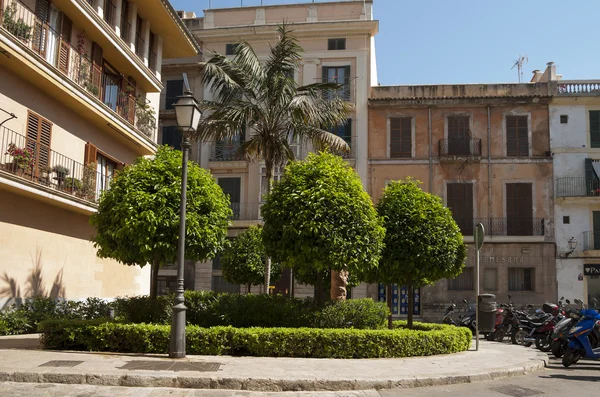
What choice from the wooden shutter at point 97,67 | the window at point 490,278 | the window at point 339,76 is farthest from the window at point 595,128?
the wooden shutter at point 97,67

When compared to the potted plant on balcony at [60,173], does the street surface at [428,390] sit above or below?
below

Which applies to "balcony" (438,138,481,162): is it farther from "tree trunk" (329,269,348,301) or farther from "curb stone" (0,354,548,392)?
"curb stone" (0,354,548,392)

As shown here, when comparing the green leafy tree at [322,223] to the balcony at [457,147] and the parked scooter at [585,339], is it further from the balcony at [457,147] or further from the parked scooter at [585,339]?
the balcony at [457,147]

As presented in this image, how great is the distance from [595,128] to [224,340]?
90.9 ft

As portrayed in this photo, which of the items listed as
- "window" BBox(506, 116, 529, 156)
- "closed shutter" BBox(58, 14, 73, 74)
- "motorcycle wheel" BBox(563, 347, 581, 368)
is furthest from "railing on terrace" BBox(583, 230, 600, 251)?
"closed shutter" BBox(58, 14, 73, 74)

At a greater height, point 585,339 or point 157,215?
point 157,215

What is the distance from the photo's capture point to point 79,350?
1145 cm

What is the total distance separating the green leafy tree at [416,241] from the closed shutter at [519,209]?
700 inches

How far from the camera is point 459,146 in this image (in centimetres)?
3253

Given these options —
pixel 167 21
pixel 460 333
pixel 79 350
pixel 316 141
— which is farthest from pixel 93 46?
pixel 460 333

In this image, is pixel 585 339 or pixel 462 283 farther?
pixel 462 283

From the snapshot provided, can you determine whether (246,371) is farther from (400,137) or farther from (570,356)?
(400,137)

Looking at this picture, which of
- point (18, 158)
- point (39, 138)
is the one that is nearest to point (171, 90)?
point (39, 138)

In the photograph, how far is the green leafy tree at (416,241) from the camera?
47.3 ft
